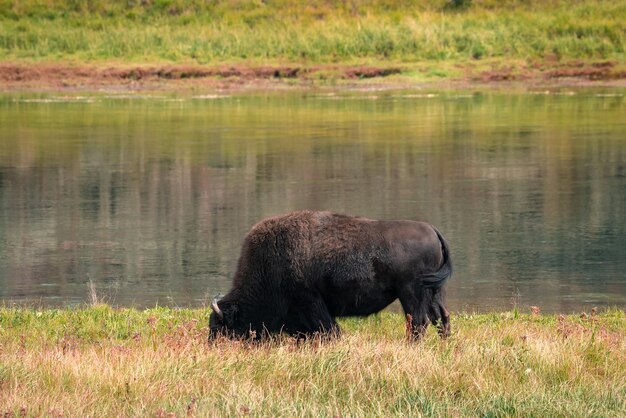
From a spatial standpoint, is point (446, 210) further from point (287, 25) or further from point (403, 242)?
point (287, 25)

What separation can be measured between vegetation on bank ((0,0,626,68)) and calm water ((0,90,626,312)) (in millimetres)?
11019

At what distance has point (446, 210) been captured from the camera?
18141 millimetres

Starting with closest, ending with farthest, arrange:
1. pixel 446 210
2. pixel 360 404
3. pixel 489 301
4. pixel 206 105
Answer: pixel 360 404 < pixel 489 301 < pixel 446 210 < pixel 206 105

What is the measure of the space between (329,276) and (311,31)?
4316 centimetres

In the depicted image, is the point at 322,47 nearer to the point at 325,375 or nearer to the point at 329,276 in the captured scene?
the point at 329,276

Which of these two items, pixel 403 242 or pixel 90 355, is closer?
pixel 90 355

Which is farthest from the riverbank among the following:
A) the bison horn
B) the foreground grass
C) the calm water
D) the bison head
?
the foreground grass

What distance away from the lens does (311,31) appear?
170ft

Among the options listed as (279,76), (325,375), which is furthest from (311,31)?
(325,375)

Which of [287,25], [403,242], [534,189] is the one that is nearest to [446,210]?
[534,189]

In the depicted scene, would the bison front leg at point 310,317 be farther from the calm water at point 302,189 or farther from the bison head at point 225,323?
the calm water at point 302,189

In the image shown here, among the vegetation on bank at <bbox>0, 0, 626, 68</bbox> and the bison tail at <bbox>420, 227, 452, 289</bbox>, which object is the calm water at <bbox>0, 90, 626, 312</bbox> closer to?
the bison tail at <bbox>420, 227, 452, 289</bbox>

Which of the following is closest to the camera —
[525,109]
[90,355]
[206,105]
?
[90,355]

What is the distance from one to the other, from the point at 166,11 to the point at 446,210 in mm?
42265
